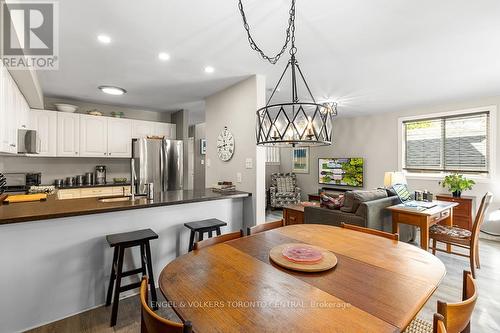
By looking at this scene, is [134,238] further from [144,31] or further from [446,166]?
[446,166]

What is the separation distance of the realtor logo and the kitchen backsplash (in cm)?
235

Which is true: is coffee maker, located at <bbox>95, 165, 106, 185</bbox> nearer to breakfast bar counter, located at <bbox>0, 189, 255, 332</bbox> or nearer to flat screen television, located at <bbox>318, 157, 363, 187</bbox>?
breakfast bar counter, located at <bbox>0, 189, 255, 332</bbox>

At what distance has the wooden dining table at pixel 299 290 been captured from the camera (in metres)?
0.88

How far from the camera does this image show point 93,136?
4477mm

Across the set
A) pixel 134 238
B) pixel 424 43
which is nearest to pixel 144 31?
pixel 134 238

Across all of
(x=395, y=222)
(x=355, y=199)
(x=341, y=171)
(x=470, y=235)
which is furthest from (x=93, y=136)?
(x=470, y=235)

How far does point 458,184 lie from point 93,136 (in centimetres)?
660

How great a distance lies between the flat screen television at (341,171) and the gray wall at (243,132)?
3724 millimetres

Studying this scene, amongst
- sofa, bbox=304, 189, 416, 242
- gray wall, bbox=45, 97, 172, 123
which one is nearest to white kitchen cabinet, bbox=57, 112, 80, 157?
gray wall, bbox=45, 97, 172, 123

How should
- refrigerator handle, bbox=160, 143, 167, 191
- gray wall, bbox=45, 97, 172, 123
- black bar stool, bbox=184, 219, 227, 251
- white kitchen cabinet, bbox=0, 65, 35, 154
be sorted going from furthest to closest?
refrigerator handle, bbox=160, 143, 167, 191 → gray wall, bbox=45, 97, 172, 123 → black bar stool, bbox=184, 219, 227, 251 → white kitchen cabinet, bbox=0, 65, 35, 154

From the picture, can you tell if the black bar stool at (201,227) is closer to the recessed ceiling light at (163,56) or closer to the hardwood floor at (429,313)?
the hardwood floor at (429,313)

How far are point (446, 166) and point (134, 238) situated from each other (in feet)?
18.7

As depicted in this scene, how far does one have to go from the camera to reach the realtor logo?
1769 millimetres

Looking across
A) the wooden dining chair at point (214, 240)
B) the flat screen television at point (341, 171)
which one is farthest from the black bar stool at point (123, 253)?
the flat screen television at point (341, 171)
